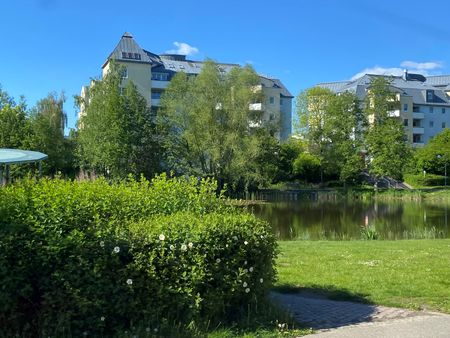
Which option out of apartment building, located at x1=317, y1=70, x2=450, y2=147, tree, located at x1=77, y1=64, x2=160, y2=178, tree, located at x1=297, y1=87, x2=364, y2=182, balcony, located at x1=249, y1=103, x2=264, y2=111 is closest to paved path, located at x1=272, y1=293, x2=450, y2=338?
tree, located at x1=77, y1=64, x2=160, y2=178

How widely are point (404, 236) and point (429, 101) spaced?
85459mm

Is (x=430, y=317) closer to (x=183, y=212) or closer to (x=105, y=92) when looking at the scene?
(x=183, y=212)

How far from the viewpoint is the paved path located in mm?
6020

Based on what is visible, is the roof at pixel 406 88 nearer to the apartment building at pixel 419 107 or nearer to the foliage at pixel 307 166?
the apartment building at pixel 419 107

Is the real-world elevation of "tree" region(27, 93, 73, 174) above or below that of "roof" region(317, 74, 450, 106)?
below

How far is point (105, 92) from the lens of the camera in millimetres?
54281

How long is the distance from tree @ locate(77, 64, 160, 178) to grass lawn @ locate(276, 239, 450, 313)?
129 feet

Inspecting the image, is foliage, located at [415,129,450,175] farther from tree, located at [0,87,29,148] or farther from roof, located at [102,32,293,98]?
tree, located at [0,87,29,148]

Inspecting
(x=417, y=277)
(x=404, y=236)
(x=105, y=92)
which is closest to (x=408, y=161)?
(x=105, y=92)

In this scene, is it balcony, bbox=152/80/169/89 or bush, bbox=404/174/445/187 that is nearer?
bush, bbox=404/174/445/187

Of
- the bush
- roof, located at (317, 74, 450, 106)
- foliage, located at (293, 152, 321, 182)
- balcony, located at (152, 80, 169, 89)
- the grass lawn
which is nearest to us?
the grass lawn

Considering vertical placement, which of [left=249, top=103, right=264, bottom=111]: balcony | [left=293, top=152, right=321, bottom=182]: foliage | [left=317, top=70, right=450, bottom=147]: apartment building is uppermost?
[left=317, top=70, right=450, bottom=147]: apartment building

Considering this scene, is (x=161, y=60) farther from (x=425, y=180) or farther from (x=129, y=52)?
(x=425, y=180)

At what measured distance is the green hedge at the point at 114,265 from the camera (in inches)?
194
